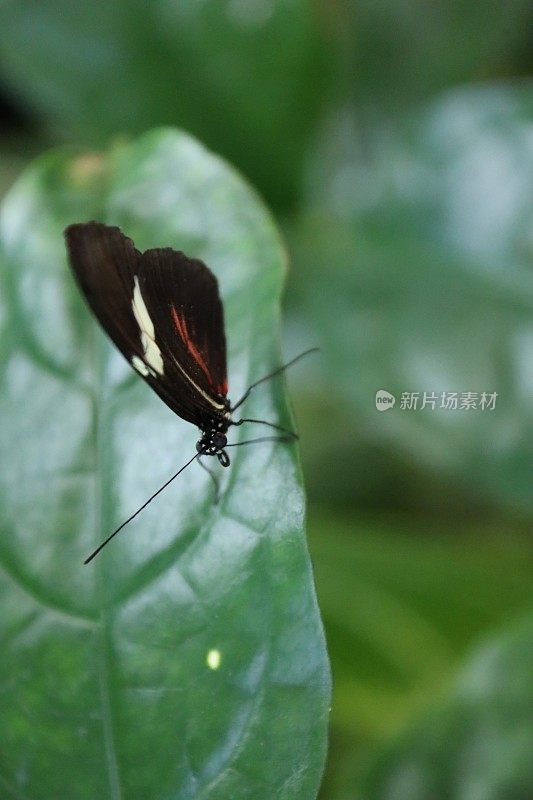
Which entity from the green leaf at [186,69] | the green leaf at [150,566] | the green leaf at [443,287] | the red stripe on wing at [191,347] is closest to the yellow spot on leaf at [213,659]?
the green leaf at [150,566]

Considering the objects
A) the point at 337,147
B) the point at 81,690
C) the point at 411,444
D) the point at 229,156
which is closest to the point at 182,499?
the point at 81,690

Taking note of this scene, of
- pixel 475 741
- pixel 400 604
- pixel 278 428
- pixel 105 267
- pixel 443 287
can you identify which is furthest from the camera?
pixel 400 604

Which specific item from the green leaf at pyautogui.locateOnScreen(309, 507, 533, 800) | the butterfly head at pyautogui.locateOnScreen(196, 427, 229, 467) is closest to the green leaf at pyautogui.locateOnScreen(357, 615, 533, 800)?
the green leaf at pyautogui.locateOnScreen(309, 507, 533, 800)

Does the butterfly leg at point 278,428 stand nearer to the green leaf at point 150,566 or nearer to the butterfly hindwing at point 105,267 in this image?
the green leaf at point 150,566

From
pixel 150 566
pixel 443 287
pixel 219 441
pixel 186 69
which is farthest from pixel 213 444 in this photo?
pixel 186 69

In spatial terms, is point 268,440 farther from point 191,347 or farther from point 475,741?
point 475,741
